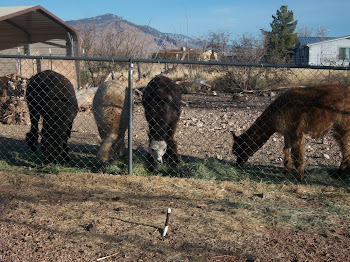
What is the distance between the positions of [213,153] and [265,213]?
117 inches

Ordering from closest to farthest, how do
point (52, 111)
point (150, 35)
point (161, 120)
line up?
1. point (161, 120)
2. point (52, 111)
3. point (150, 35)

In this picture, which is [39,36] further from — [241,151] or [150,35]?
[241,151]

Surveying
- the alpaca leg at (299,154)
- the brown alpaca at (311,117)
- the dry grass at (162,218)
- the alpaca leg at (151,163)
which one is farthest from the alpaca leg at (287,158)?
the alpaca leg at (151,163)

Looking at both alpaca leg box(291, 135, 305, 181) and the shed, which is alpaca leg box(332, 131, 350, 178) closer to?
alpaca leg box(291, 135, 305, 181)

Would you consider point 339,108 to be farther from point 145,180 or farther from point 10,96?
point 10,96

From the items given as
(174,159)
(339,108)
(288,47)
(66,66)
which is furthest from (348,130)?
(288,47)

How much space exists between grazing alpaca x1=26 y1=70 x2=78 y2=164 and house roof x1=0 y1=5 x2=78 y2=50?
8.55 meters

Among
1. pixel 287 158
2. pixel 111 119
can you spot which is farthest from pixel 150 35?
pixel 287 158

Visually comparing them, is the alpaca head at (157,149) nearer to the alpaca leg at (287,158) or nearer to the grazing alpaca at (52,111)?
the grazing alpaca at (52,111)

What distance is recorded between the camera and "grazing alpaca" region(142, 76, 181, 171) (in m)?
5.90

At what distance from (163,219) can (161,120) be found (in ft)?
7.95

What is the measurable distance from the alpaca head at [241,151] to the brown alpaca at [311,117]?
26.2 inches

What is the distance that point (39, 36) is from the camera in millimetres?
17438

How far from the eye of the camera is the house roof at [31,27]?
590 inches
